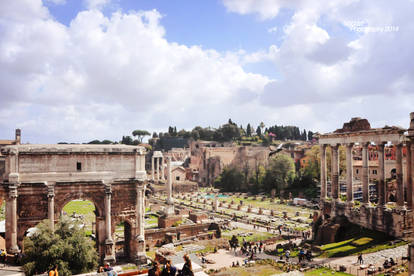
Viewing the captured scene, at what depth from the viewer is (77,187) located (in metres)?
19.7

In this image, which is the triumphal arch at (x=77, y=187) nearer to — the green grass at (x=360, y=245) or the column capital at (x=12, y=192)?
the column capital at (x=12, y=192)

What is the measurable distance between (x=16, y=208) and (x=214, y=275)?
37.6 feet

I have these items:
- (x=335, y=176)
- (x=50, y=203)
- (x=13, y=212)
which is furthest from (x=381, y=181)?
(x=13, y=212)

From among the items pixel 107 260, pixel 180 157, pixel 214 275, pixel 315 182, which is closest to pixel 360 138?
pixel 214 275

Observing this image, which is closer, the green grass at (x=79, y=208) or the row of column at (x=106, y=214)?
the row of column at (x=106, y=214)

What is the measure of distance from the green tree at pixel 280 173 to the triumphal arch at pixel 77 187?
3815 centimetres

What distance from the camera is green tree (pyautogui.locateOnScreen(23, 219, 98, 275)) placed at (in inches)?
595

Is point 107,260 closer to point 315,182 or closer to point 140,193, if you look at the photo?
Answer: point 140,193

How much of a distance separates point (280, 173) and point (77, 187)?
41.9 m

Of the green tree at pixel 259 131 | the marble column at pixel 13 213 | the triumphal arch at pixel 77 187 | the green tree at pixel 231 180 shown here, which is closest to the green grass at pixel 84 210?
Result: the triumphal arch at pixel 77 187

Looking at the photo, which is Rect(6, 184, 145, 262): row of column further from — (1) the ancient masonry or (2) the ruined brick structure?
(2) the ruined brick structure

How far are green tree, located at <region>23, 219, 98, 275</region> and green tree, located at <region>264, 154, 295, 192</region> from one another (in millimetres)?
42870

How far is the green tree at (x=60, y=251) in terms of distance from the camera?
15.1 meters

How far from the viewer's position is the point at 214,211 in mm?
44812
